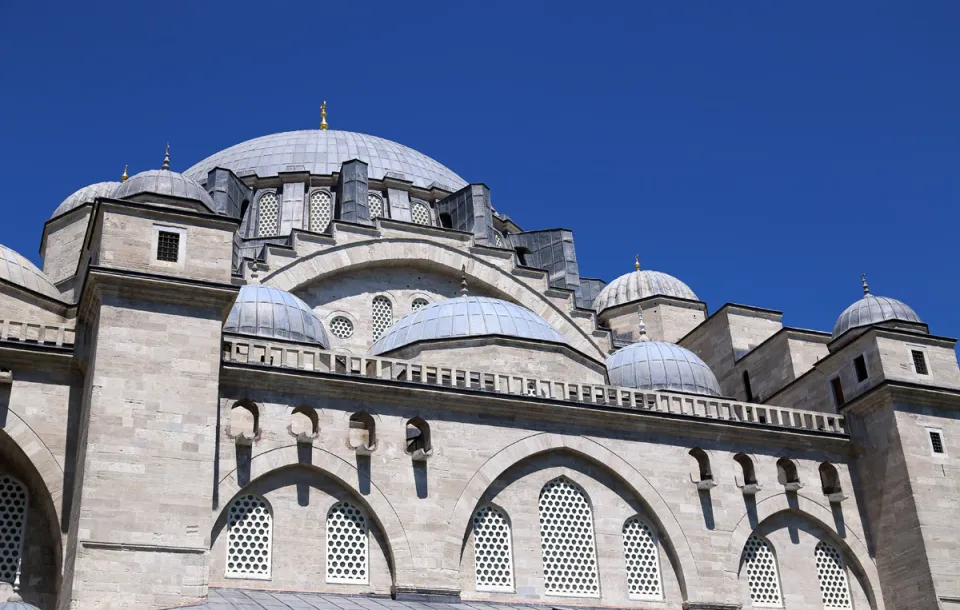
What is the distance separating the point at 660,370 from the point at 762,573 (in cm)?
518

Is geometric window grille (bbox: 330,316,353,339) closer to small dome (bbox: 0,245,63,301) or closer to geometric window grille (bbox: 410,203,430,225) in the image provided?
geometric window grille (bbox: 410,203,430,225)

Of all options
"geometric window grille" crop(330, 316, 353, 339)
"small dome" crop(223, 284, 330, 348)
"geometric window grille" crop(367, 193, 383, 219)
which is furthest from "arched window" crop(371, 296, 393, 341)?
"geometric window grille" crop(367, 193, 383, 219)

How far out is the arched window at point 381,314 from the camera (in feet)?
90.4

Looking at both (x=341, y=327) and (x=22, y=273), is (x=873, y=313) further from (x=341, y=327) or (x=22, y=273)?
(x=22, y=273)

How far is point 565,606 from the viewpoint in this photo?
20.1m

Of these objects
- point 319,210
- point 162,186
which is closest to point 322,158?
point 319,210

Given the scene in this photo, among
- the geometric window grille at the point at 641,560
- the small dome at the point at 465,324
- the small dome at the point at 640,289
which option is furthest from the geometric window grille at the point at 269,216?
the geometric window grille at the point at 641,560

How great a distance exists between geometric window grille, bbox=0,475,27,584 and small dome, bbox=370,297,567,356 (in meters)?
8.09

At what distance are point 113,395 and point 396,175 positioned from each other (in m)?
16.7

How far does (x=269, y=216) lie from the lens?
31000mm

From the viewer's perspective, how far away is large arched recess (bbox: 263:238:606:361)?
27234 mm

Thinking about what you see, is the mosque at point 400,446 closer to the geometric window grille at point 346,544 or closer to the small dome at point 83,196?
the geometric window grille at point 346,544

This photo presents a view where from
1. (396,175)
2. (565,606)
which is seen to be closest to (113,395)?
(565,606)

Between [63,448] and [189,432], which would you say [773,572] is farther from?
[63,448]
